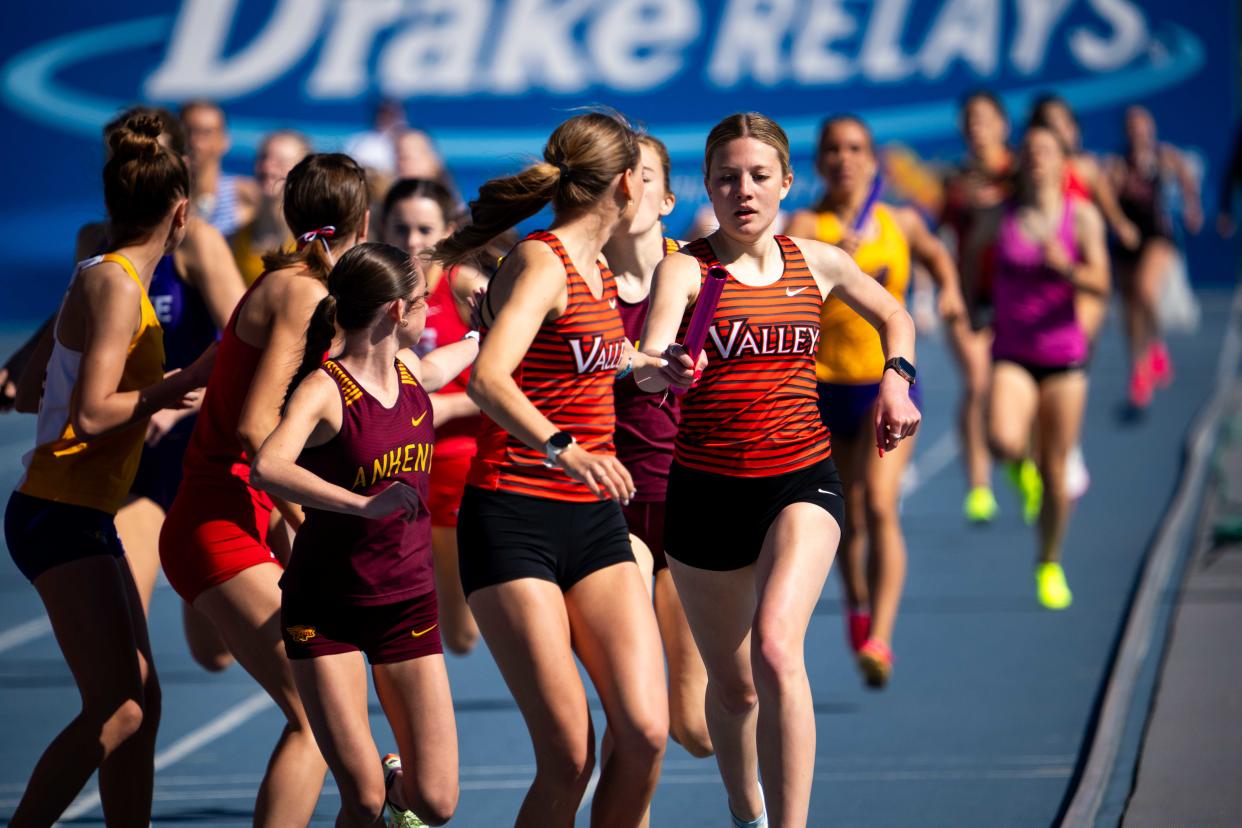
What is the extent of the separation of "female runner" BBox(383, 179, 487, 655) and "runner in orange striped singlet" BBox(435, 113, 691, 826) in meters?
1.76

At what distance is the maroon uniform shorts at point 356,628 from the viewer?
4.80m

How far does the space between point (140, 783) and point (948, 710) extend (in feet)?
11.9

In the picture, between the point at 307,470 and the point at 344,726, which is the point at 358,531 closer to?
the point at 307,470

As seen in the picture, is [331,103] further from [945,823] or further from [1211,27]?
[945,823]

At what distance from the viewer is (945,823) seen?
6.21 metres

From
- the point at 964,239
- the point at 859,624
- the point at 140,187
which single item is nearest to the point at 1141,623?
the point at 859,624

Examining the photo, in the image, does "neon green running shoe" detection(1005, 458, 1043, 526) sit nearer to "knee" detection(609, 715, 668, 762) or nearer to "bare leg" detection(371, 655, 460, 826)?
"knee" detection(609, 715, 668, 762)

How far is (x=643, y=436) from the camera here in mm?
6336

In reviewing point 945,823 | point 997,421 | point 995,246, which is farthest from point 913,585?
point 945,823

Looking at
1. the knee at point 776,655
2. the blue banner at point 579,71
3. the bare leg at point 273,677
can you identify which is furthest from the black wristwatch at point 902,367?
the blue banner at point 579,71

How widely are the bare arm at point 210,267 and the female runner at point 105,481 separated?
776mm

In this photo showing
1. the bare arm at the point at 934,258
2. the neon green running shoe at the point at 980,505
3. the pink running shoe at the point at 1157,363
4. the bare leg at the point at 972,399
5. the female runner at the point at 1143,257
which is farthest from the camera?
the pink running shoe at the point at 1157,363

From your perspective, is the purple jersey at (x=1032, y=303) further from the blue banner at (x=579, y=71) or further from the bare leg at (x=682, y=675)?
the blue banner at (x=579, y=71)

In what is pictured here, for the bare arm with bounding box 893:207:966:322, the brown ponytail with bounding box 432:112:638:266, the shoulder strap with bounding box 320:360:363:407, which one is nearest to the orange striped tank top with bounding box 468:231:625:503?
the brown ponytail with bounding box 432:112:638:266
